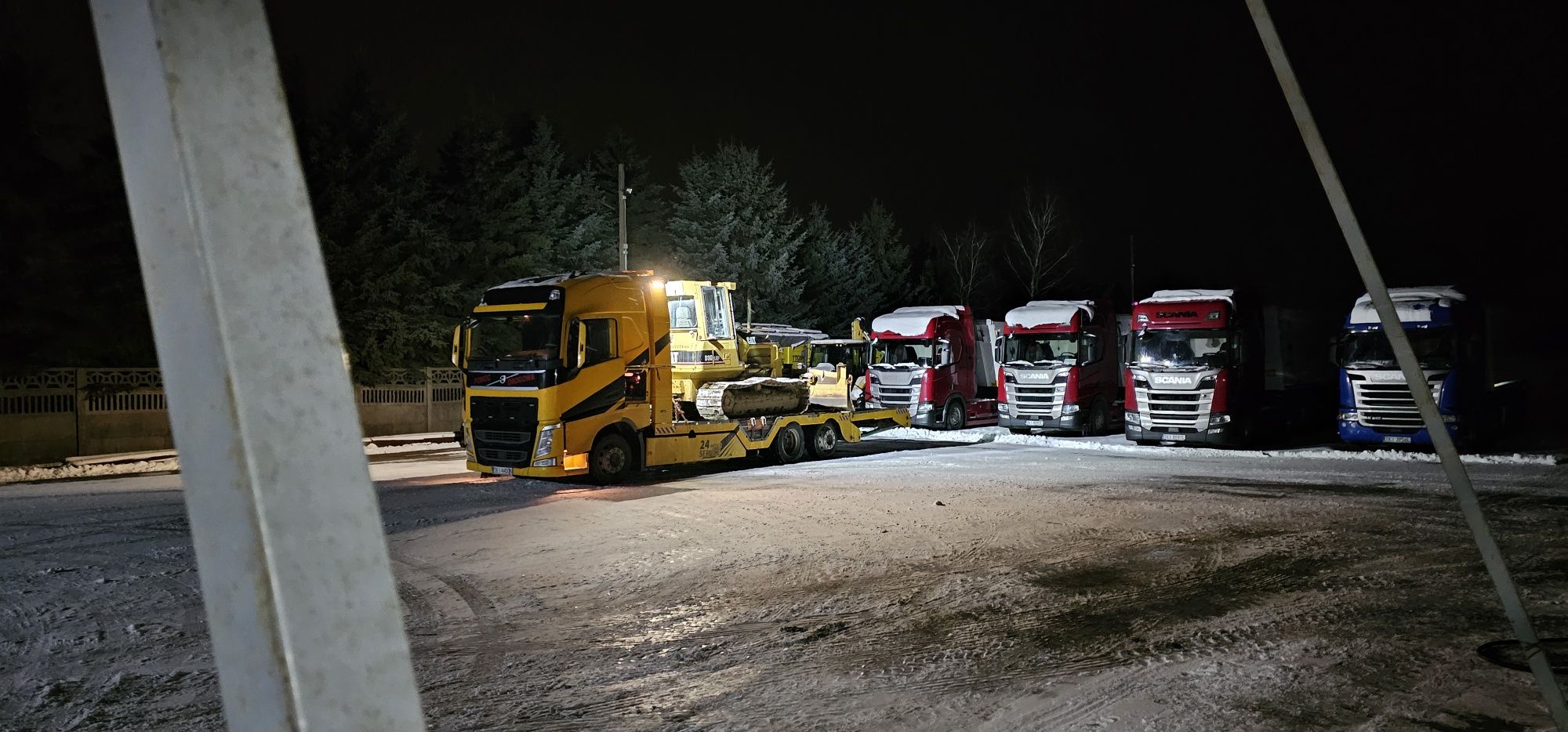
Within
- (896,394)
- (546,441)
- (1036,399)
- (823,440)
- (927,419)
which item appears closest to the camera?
(546,441)

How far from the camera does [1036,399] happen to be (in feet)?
87.8

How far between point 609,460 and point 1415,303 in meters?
17.0

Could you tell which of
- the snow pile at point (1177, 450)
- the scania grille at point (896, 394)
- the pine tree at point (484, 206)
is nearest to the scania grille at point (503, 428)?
the snow pile at point (1177, 450)

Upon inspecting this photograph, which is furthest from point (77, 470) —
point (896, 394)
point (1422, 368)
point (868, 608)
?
point (1422, 368)

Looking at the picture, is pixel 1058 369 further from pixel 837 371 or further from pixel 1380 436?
pixel 1380 436

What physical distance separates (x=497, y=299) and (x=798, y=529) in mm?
7466

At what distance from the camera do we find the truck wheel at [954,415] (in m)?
28.4

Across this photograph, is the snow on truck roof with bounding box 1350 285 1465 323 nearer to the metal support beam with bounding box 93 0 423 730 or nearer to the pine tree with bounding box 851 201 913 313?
the metal support beam with bounding box 93 0 423 730

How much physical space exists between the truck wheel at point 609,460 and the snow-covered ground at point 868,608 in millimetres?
1155

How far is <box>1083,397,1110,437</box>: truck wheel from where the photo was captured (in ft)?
90.1

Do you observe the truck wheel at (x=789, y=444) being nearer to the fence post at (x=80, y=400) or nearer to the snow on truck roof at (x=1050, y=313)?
the snow on truck roof at (x=1050, y=313)

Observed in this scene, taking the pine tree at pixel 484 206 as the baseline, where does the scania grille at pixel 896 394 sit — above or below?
below

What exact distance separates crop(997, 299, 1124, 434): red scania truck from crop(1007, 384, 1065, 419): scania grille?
19 millimetres

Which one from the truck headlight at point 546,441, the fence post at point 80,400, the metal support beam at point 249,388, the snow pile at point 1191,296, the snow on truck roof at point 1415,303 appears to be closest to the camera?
the metal support beam at point 249,388
